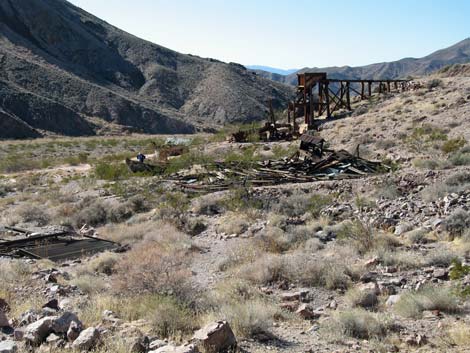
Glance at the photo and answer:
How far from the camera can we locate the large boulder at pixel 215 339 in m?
5.67

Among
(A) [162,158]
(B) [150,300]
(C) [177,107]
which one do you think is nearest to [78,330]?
(B) [150,300]

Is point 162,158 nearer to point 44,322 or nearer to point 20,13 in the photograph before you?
point 44,322

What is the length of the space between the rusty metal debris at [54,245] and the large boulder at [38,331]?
587 centimetres

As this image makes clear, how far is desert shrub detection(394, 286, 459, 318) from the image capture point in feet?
22.7

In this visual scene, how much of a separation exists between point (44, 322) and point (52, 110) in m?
62.7

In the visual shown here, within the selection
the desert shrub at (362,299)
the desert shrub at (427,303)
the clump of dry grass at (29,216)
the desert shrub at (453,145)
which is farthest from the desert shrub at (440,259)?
the clump of dry grass at (29,216)

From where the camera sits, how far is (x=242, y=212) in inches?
567

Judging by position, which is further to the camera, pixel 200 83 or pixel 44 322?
pixel 200 83

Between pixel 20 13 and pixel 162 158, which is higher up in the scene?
pixel 20 13

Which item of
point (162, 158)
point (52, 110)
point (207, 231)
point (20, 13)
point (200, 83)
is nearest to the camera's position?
point (207, 231)

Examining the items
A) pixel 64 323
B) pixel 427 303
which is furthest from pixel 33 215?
pixel 427 303

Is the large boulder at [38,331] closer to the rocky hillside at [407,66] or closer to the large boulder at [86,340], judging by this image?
the large boulder at [86,340]

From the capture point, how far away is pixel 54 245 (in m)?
13.2

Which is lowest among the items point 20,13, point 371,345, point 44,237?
point 44,237
